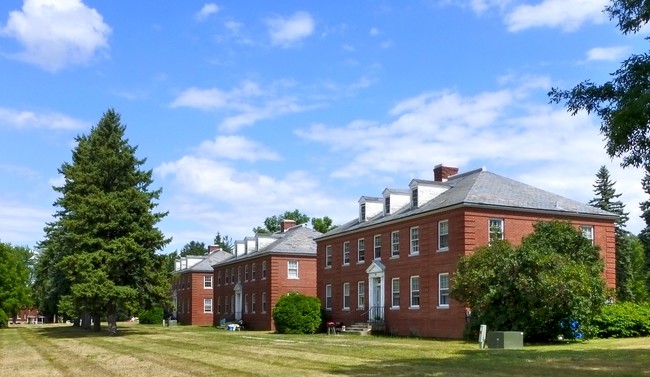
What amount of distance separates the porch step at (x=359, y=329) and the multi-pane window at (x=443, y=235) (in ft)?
27.6

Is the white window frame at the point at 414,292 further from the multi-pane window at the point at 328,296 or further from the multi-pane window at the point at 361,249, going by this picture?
the multi-pane window at the point at 328,296

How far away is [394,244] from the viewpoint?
45281 mm

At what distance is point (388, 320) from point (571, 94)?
32.0m

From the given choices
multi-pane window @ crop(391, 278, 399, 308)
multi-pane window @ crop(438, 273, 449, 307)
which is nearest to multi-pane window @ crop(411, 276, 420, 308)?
multi-pane window @ crop(391, 278, 399, 308)

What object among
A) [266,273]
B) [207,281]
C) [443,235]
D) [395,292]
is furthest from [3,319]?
[443,235]

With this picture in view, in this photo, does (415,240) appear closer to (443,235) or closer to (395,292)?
(443,235)

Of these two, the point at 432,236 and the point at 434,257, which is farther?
the point at 432,236

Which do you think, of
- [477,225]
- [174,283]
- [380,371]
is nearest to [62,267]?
[477,225]

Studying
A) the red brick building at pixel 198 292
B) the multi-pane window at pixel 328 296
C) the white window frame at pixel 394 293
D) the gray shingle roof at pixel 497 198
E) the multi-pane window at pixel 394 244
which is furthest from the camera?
the red brick building at pixel 198 292

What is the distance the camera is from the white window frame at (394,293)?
44809 mm

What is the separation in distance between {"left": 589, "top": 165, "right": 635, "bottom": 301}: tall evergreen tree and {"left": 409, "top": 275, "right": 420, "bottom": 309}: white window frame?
90.6 feet

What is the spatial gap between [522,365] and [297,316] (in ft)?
101

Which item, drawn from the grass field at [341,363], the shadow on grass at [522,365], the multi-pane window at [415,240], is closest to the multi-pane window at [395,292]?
the multi-pane window at [415,240]

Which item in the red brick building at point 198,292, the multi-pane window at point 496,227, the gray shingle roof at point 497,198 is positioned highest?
the gray shingle roof at point 497,198
